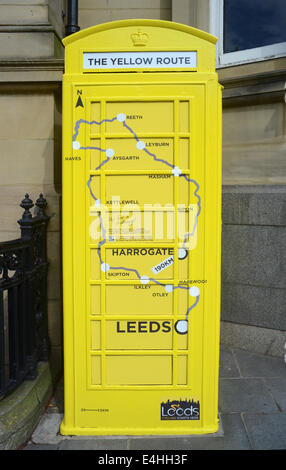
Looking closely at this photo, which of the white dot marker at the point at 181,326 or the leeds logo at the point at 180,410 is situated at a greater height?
the white dot marker at the point at 181,326

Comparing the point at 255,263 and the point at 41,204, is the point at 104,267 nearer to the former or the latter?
the point at 41,204

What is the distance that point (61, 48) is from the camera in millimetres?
4113

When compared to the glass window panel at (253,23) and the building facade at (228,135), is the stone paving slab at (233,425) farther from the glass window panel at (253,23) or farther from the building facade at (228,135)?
the glass window panel at (253,23)

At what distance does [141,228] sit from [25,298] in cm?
125

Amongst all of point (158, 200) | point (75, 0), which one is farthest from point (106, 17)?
point (158, 200)

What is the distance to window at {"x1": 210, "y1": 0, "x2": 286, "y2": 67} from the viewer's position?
4578 millimetres

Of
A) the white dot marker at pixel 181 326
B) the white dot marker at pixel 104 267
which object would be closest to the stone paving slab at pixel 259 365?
the white dot marker at pixel 181 326

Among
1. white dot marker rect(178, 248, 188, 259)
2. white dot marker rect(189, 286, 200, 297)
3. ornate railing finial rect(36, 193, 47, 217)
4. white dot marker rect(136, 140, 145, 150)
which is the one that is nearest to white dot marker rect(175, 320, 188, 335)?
white dot marker rect(189, 286, 200, 297)

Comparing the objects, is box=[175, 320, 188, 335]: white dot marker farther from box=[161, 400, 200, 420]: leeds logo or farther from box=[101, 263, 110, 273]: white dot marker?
box=[101, 263, 110, 273]: white dot marker

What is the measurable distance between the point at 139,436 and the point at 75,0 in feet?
14.6

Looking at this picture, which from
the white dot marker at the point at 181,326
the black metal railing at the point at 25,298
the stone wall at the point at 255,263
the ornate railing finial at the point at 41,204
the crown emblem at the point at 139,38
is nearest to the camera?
the crown emblem at the point at 139,38

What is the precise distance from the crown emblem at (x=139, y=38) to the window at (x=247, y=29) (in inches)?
87.1

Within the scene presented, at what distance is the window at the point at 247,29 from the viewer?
4.58 metres

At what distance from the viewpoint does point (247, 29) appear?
4.73 metres
